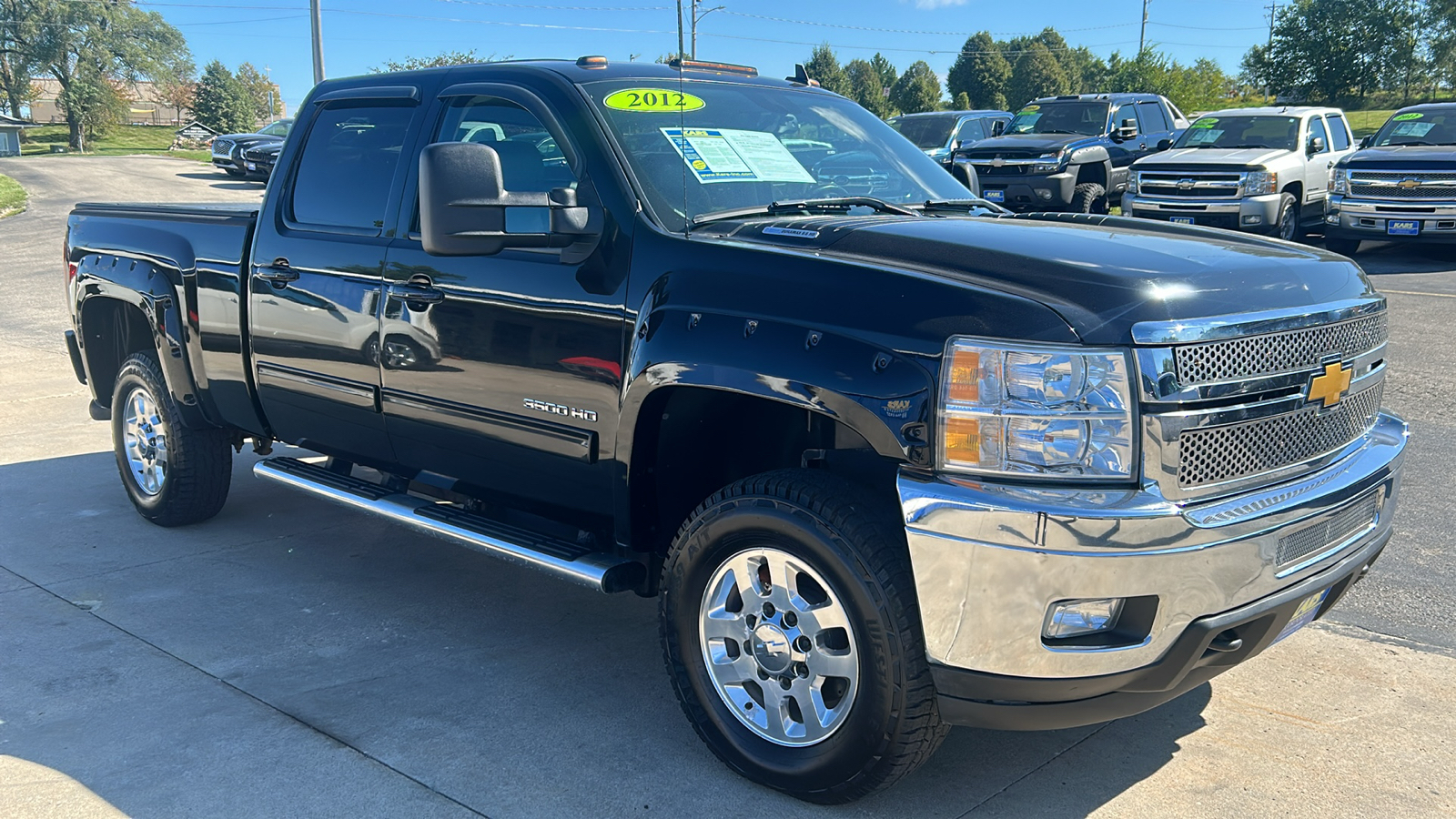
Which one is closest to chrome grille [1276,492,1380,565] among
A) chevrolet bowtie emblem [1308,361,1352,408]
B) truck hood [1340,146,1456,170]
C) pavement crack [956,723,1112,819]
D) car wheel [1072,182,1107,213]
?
chevrolet bowtie emblem [1308,361,1352,408]

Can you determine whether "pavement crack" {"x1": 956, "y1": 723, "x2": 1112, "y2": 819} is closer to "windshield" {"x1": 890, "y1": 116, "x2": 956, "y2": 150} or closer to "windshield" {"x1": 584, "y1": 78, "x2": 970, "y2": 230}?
"windshield" {"x1": 584, "y1": 78, "x2": 970, "y2": 230}

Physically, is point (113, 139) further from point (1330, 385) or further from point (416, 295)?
point (1330, 385)

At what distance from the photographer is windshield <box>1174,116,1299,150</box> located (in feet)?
52.1

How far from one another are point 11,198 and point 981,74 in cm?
6420

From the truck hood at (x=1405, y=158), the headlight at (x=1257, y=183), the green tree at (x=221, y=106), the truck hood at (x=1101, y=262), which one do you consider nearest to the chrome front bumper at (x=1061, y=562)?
the truck hood at (x=1101, y=262)

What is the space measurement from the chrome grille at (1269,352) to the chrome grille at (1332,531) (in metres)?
0.39

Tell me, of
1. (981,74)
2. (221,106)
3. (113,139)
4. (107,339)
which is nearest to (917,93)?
(981,74)

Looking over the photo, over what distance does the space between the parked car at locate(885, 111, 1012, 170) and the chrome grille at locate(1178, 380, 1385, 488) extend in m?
17.0

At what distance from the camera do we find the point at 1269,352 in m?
2.94

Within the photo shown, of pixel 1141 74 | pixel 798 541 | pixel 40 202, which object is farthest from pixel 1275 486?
pixel 1141 74

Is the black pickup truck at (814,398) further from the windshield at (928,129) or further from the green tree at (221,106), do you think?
the green tree at (221,106)

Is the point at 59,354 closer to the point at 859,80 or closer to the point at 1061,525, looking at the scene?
the point at 1061,525

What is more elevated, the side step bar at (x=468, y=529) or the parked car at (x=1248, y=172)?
the parked car at (x=1248, y=172)

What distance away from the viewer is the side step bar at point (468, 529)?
363cm
